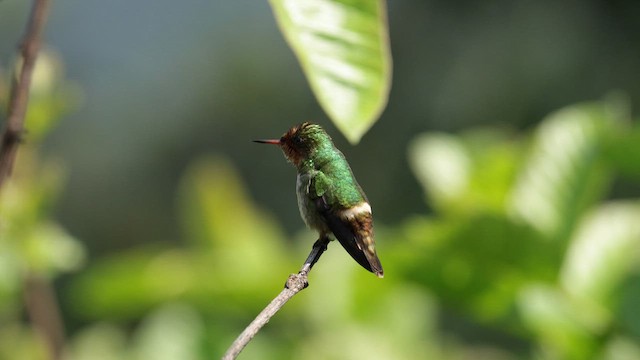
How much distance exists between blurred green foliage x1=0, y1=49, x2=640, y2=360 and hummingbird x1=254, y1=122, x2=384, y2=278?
2.69 ft

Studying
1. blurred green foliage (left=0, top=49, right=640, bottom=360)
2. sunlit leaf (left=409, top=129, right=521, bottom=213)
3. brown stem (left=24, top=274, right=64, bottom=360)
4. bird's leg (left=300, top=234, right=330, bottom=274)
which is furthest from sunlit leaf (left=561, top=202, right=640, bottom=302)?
bird's leg (left=300, top=234, right=330, bottom=274)

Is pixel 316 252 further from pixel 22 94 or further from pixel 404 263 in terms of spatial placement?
pixel 404 263

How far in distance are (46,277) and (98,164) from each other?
14.5 meters

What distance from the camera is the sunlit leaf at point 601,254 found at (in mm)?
1889

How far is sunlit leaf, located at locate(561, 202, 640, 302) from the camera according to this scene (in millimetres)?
1889

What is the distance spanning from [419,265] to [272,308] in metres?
1.17

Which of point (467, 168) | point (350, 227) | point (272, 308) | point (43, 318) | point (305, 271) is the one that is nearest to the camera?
point (272, 308)

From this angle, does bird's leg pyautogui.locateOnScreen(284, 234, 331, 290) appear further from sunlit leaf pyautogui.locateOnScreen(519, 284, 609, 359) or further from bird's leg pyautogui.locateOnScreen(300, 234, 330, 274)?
sunlit leaf pyautogui.locateOnScreen(519, 284, 609, 359)

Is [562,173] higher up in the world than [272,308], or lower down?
lower down

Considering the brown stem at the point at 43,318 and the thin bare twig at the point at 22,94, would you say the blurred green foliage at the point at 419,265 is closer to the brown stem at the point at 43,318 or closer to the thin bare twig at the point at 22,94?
the brown stem at the point at 43,318

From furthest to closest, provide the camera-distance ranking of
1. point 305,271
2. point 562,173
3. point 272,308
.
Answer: point 562,173 < point 305,271 < point 272,308

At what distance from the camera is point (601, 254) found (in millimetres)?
1949

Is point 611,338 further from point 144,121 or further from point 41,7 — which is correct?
point 144,121

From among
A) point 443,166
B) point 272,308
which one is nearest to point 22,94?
point 272,308
